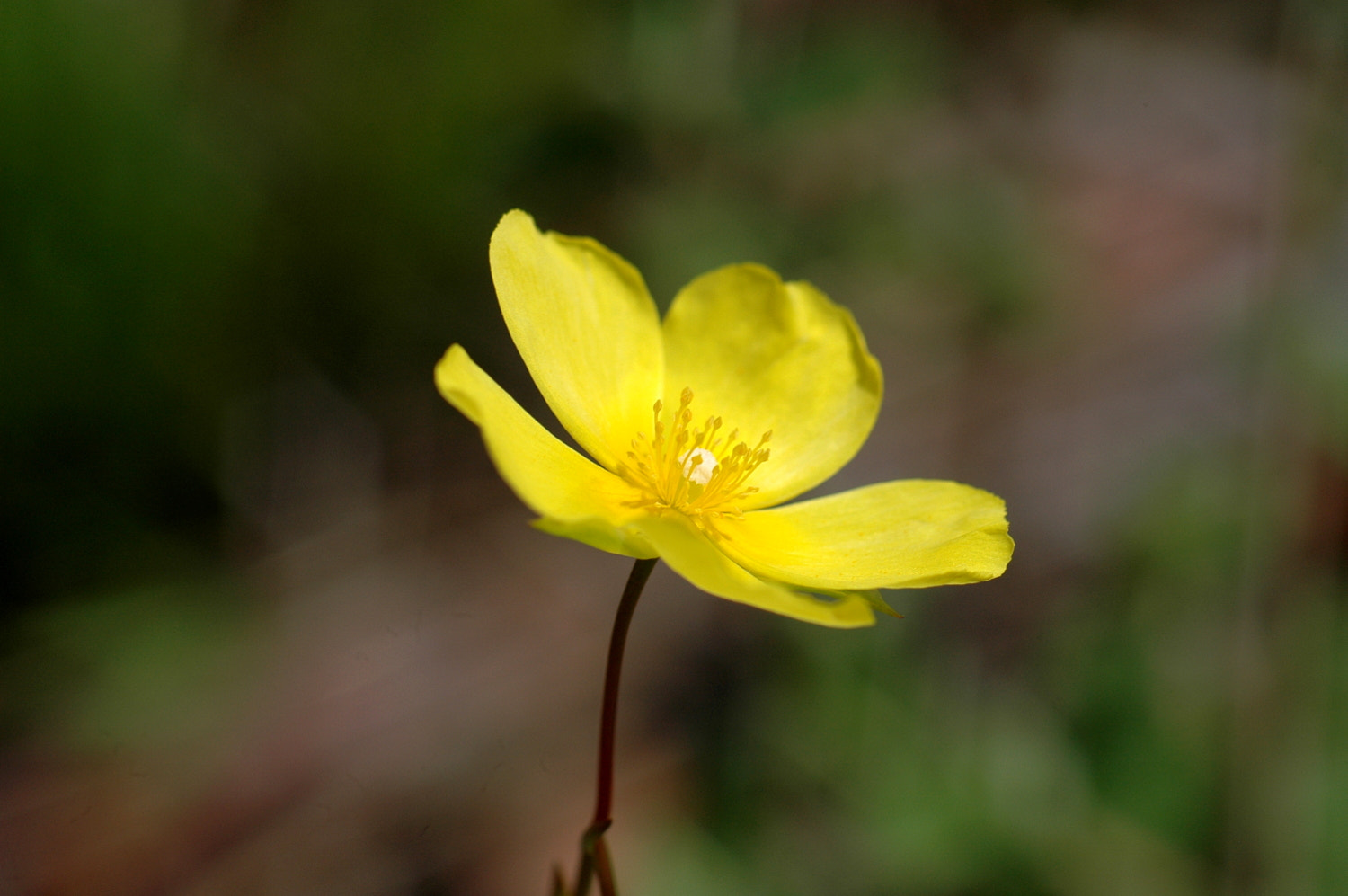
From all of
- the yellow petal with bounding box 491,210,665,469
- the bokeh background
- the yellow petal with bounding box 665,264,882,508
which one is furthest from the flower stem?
the bokeh background

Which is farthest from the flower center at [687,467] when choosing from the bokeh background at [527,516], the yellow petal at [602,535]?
the bokeh background at [527,516]

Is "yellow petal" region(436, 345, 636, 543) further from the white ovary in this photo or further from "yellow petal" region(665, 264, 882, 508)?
"yellow petal" region(665, 264, 882, 508)

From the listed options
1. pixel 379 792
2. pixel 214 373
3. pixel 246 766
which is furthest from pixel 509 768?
pixel 214 373

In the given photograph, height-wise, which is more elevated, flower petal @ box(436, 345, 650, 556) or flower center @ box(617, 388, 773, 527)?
flower petal @ box(436, 345, 650, 556)

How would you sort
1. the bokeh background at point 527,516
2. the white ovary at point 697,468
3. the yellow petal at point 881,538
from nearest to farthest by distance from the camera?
the yellow petal at point 881,538 → the white ovary at point 697,468 → the bokeh background at point 527,516

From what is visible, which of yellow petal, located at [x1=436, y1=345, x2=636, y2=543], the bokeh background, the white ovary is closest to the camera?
yellow petal, located at [x1=436, y1=345, x2=636, y2=543]

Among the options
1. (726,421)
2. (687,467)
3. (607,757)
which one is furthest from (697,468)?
(607,757)

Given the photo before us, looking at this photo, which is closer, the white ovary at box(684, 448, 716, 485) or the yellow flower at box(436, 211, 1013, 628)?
the yellow flower at box(436, 211, 1013, 628)

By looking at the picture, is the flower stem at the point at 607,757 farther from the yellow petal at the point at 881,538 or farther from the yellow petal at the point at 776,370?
the yellow petal at the point at 776,370
